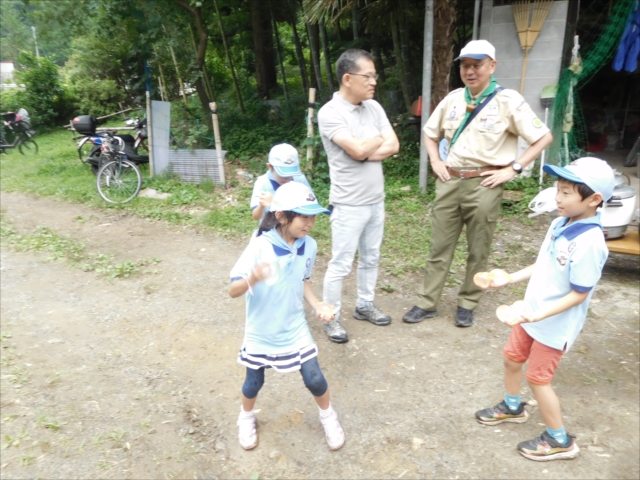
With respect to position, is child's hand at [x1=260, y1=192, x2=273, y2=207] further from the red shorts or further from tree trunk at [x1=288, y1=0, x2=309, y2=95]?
tree trunk at [x1=288, y1=0, x2=309, y2=95]

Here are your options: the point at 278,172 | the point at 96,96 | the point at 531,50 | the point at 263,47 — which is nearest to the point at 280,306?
the point at 278,172

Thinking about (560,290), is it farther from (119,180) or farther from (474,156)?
(119,180)

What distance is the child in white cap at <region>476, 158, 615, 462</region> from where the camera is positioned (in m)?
2.03

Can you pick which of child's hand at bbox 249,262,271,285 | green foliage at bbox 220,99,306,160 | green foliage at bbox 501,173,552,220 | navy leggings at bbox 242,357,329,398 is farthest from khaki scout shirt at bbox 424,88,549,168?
green foliage at bbox 220,99,306,160

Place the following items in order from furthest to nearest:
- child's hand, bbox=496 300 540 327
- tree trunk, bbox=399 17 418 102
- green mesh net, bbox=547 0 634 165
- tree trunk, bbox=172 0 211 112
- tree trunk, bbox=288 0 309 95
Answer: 1. tree trunk, bbox=288 0 309 95
2. tree trunk, bbox=172 0 211 112
3. tree trunk, bbox=399 17 418 102
4. green mesh net, bbox=547 0 634 165
5. child's hand, bbox=496 300 540 327

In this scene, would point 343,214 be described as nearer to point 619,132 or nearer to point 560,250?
point 560,250

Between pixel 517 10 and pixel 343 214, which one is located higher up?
pixel 517 10

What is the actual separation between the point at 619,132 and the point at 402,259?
607cm

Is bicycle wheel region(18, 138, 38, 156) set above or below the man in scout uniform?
below

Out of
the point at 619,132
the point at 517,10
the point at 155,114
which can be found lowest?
the point at 619,132

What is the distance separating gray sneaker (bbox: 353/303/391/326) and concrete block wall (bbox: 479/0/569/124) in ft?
13.3

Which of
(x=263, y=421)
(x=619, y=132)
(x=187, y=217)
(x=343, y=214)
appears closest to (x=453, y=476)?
(x=263, y=421)

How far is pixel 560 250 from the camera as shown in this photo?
2154 millimetres

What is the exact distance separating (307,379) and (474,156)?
1871 mm
